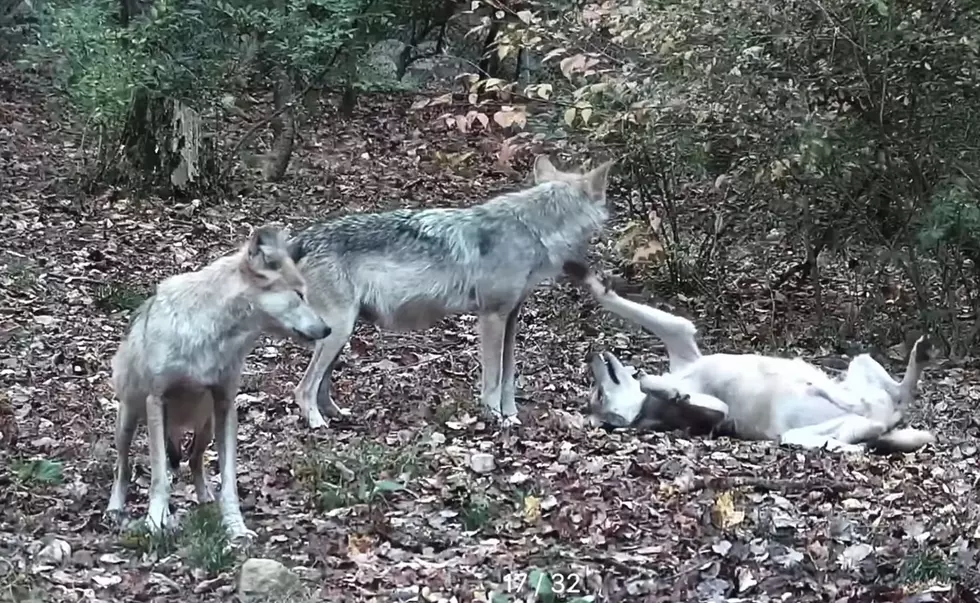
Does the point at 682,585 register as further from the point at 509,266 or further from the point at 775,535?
the point at 509,266

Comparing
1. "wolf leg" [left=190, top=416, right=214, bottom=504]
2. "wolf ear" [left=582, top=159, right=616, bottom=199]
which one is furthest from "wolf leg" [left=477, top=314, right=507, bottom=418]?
"wolf leg" [left=190, top=416, right=214, bottom=504]

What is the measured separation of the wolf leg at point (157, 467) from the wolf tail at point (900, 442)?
370cm

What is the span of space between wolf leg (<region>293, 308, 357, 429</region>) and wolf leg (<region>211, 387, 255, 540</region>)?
2.08 m

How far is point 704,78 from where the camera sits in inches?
356

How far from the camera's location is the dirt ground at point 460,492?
15.9ft

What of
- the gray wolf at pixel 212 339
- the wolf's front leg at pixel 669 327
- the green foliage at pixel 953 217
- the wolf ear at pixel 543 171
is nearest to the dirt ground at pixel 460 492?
the gray wolf at pixel 212 339

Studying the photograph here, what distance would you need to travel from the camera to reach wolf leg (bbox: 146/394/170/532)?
536 centimetres

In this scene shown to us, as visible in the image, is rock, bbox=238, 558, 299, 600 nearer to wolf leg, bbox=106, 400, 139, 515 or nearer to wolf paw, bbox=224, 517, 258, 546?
wolf paw, bbox=224, 517, 258, 546

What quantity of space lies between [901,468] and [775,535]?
5.09ft

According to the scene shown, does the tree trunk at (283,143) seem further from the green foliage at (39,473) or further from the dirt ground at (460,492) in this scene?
the green foliage at (39,473)

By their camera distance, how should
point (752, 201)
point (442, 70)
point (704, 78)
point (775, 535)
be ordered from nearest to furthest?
point (775, 535) → point (704, 78) → point (752, 201) → point (442, 70)

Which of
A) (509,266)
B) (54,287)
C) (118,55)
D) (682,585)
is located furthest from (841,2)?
(118,55)

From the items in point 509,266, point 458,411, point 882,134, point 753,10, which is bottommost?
point 458,411

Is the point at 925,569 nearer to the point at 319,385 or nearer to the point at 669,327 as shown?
the point at 669,327
